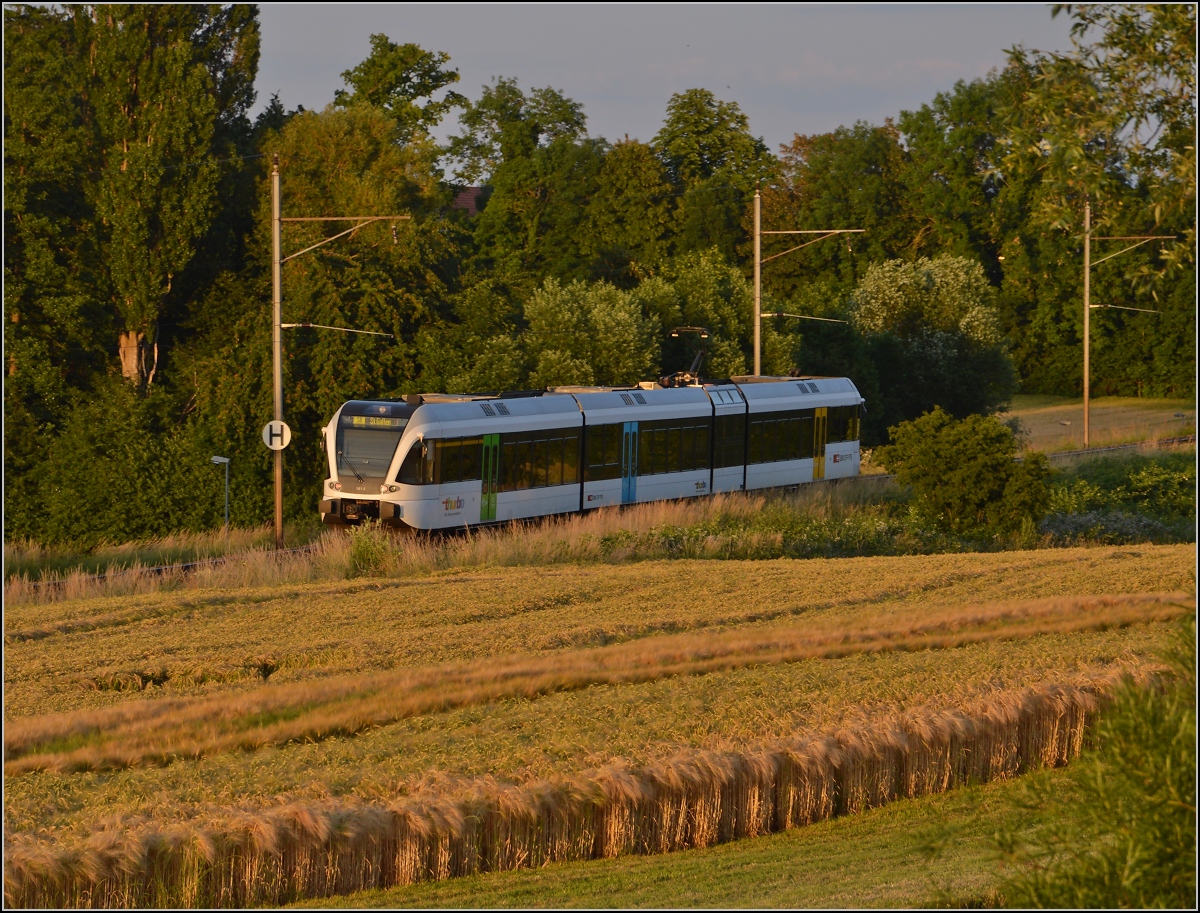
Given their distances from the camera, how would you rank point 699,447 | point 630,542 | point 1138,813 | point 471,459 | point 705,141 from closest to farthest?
point 1138,813 < point 630,542 < point 471,459 < point 699,447 < point 705,141

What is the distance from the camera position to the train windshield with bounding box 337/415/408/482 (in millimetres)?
29312

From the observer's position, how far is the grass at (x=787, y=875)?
882 centimetres

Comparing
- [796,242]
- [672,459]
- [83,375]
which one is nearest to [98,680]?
[672,459]

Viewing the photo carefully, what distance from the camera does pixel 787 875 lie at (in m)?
9.48

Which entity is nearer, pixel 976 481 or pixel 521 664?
pixel 521 664

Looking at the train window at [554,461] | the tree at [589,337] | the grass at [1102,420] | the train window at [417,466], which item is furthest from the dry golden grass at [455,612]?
the grass at [1102,420]

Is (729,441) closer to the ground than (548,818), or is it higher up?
higher up

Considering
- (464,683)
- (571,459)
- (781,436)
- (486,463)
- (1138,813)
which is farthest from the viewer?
(781,436)

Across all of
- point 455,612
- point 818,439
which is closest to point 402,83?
point 818,439

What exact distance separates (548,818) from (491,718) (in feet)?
9.11

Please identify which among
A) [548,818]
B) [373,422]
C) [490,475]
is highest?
[373,422]

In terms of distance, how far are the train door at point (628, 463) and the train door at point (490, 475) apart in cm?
417

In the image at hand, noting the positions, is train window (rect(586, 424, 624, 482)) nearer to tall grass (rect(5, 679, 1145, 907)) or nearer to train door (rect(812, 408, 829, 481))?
train door (rect(812, 408, 829, 481))

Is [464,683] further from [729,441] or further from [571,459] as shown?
[729,441]
